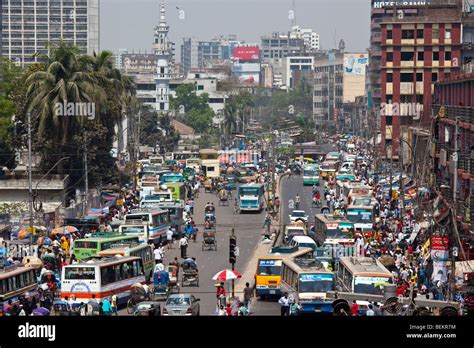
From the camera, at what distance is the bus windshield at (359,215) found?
49.7 m

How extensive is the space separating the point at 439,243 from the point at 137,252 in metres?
8.56

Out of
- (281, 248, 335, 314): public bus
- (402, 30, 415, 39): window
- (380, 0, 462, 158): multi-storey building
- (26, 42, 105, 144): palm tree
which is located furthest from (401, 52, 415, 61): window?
(281, 248, 335, 314): public bus

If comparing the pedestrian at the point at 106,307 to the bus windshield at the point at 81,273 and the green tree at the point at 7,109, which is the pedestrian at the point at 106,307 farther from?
the green tree at the point at 7,109

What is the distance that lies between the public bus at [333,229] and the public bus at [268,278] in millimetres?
9423

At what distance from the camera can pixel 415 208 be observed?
52.3 m

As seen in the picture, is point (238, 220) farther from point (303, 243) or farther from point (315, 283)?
point (315, 283)

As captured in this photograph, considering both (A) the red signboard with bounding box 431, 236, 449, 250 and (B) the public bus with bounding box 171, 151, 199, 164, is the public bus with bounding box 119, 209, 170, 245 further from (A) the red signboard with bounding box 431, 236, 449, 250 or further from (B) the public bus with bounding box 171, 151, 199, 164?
(B) the public bus with bounding box 171, 151, 199, 164

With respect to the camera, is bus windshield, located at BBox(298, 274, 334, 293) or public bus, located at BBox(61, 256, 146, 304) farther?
public bus, located at BBox(61, 256, 146, 304)

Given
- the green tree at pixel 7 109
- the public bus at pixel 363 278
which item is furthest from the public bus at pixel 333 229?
the green tree at pixel 7 109

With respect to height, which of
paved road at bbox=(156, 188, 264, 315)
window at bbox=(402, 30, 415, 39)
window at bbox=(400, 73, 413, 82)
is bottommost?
paved road at bbox=(156, 188, 264, 315)

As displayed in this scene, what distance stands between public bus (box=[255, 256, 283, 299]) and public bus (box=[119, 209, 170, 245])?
1067 centimetres

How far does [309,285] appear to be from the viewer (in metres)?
28.2

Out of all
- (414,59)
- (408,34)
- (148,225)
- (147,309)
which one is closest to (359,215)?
(148,225)

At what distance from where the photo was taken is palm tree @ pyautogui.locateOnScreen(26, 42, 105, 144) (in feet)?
217
